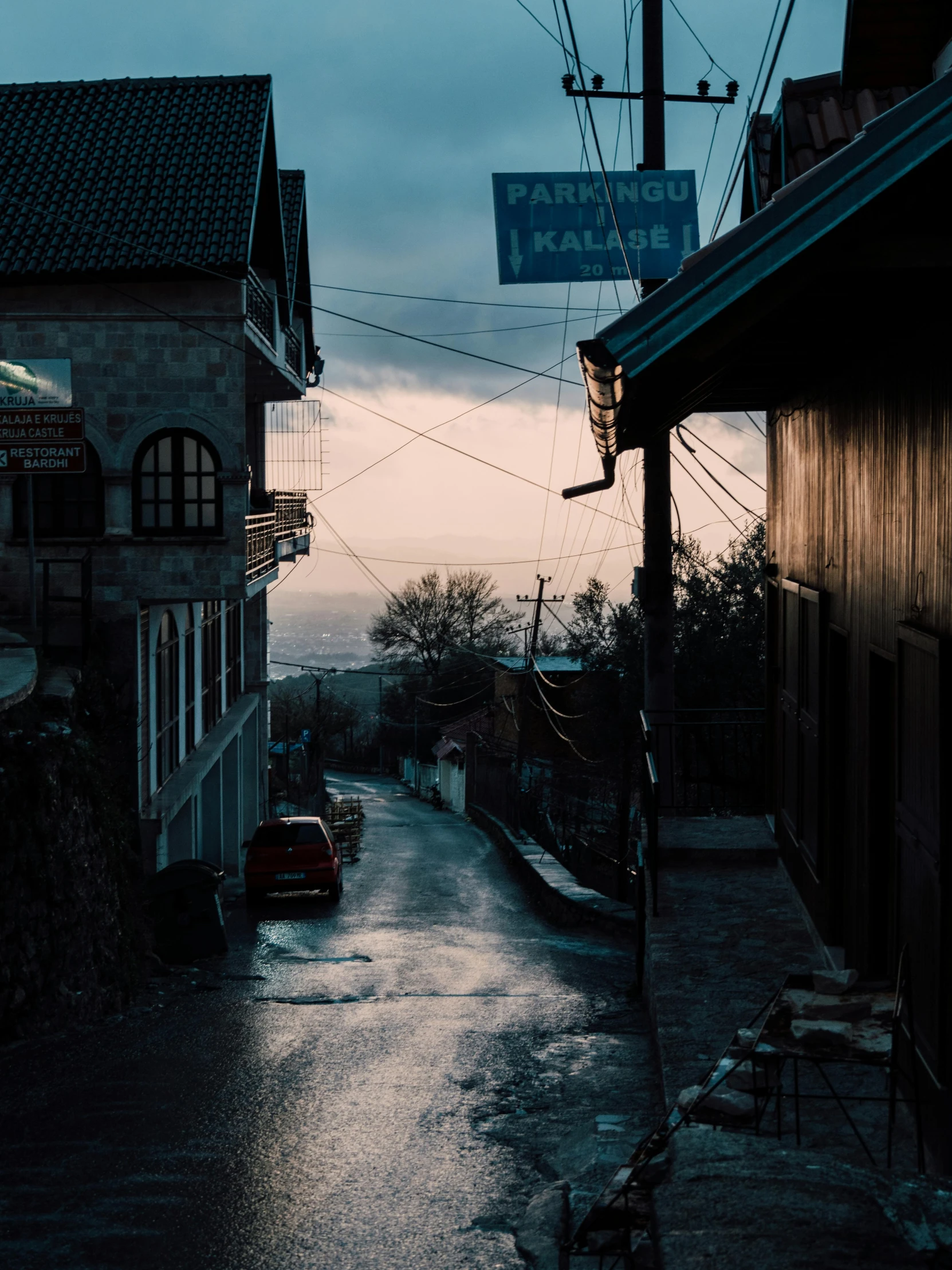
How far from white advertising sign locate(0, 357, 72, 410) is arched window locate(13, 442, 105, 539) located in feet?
3.39

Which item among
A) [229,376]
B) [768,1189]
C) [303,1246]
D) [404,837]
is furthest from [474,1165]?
[404,837]

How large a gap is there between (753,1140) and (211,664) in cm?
2207

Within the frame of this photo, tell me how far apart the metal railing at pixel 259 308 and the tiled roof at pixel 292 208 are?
175 inches

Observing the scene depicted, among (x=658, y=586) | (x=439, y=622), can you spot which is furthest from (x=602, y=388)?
(x=439, y=622)

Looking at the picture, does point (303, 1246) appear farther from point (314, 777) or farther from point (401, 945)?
point (314, 777)

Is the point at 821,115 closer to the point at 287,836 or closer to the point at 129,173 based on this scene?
the point at 129,173

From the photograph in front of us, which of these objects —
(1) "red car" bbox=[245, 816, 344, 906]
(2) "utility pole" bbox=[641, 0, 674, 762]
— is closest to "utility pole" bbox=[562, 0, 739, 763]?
(2) "utility pole" bbox=[641, 0, 674, 762]

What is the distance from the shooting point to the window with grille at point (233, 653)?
27.5 meters

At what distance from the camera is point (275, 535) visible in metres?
22.8

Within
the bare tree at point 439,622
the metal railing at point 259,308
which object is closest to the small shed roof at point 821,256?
the metal railing at point 259,308

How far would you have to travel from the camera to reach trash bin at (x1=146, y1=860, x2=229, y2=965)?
14445mm

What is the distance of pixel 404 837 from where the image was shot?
37344mm

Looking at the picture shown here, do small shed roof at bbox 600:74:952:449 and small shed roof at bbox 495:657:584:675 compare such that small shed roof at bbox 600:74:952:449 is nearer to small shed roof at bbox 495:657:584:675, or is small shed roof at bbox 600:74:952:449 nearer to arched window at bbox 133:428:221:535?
arched window at bbox 133:428:221:535

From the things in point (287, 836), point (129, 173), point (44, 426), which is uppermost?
point (129, 173)
